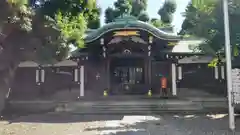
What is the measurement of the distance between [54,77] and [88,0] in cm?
876

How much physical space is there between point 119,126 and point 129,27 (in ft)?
25.0

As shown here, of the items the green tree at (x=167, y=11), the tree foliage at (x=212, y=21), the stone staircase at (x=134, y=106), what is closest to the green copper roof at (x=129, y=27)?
the tree foliage at (x=212, y=21)

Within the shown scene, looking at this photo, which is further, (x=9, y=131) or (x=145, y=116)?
(x=145, y=116)

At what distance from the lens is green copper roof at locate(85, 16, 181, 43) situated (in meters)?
16.6

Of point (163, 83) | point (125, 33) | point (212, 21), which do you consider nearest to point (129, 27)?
point (125, 33)

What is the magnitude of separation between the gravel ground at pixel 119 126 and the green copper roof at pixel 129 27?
6.00 metres

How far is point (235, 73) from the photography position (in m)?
9.25

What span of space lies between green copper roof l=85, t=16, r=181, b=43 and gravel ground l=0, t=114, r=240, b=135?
A: 236 inches

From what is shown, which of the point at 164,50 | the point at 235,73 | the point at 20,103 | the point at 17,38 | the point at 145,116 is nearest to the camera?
the point at 235,73

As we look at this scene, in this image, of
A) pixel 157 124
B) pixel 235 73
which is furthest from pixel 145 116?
pixel 235 73

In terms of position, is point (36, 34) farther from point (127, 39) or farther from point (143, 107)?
point (127, 39)

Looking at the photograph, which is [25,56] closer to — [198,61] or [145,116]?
[145,116]

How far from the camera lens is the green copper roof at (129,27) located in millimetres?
16609

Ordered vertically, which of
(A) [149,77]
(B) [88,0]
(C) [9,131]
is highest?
(B) [88,0]
